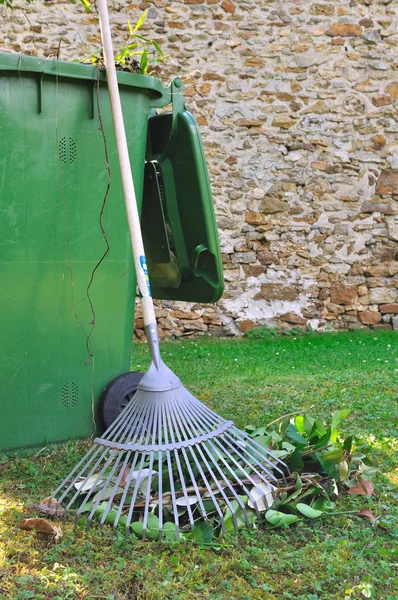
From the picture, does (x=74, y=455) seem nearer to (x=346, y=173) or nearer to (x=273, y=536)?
(x=273, y=536)

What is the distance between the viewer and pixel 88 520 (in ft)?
6.68

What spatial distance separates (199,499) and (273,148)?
5.17m

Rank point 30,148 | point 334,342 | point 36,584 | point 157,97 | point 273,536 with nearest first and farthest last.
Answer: point 36,584 < point 273,536 < point 30,148 < point 157,97 < point 334,342

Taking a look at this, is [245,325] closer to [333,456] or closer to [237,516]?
[333,456]

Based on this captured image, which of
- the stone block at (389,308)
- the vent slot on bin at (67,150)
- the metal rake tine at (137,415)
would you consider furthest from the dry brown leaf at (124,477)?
the stone block at (389,308)

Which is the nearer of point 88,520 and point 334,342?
point 88,520

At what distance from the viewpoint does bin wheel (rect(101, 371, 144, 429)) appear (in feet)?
9.20

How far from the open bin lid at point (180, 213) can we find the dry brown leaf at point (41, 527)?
137 centimetres

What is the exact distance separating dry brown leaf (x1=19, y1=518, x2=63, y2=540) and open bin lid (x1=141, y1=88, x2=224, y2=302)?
1.37 m

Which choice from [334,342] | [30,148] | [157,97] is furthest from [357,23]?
[30,148]

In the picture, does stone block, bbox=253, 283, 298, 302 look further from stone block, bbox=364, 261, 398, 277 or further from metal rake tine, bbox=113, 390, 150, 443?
metal rake tine, bbox=113, 390, 150, 443

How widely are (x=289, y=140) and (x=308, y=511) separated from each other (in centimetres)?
515

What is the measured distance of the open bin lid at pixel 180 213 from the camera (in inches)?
114

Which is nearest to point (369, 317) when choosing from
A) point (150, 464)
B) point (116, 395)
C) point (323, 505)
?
point (116, 395)
